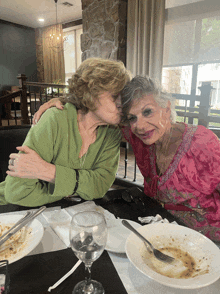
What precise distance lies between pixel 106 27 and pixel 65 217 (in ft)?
12.8

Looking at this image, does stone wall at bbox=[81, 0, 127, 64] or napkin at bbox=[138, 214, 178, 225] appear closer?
napkin at bbox=[138, 214, 178, 225]

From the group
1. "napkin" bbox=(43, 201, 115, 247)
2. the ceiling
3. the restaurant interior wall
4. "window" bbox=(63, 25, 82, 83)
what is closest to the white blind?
the ceiling

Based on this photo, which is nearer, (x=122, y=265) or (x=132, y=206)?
(x=122, y=265)

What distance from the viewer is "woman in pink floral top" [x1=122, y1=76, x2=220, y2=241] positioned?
955 millimetres

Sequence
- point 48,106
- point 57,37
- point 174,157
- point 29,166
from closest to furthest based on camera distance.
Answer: point 29,166
point 174,157
point 48,106
point 57,37

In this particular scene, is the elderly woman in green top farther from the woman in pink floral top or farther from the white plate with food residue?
the white plate with food residue

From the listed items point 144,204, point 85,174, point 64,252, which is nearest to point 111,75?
point 85,174

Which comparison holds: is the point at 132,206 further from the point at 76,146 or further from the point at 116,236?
the point at 76,146

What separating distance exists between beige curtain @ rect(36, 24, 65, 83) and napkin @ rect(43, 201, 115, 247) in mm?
7333

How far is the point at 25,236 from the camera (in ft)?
2.31

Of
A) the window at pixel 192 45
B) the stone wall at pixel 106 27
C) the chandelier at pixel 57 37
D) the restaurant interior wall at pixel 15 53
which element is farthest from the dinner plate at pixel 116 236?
the restaurant interior wall at pixel 15 53

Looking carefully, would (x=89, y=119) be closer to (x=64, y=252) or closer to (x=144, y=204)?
(x=144, y=204)

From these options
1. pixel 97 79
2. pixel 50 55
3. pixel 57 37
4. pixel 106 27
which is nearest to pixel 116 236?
pixel 97 79

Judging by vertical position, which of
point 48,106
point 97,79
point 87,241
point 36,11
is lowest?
point 87,241
